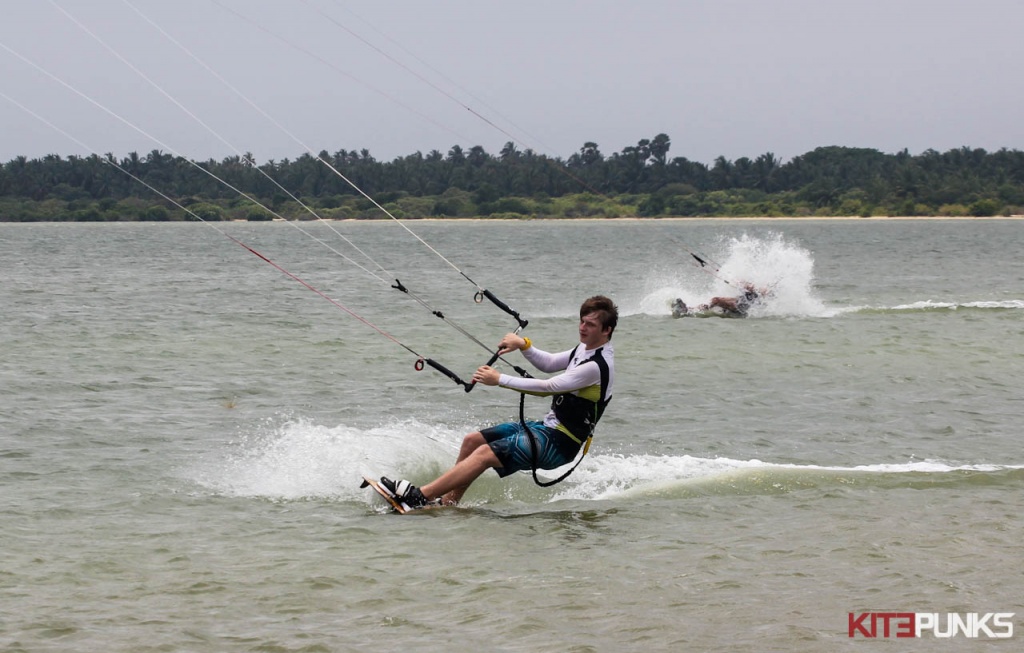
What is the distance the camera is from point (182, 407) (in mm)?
14164

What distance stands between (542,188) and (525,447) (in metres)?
164

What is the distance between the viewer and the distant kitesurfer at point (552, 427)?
908 centimetres

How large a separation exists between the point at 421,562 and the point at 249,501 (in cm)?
218

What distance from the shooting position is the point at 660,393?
15.6m

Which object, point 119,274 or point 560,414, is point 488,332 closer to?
point 560,414

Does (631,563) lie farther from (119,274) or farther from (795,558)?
(119,274)

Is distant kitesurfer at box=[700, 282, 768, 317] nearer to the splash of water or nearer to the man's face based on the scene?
the splash of water

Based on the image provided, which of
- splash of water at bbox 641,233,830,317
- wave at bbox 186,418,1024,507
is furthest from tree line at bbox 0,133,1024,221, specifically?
wave at bbox 186,418,1024,507

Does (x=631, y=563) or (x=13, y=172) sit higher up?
(x=13, y=172)

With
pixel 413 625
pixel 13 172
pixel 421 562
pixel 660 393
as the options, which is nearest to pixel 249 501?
pixel 421 562

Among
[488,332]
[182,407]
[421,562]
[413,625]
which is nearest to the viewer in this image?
[413,625]

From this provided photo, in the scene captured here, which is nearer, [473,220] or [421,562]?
[421,562]

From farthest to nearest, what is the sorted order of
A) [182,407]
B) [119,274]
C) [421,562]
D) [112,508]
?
[119,274] < [182,407] < [112,508] < [421,562]

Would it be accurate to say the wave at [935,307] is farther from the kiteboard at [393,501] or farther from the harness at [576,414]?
the kiteboard at [393,501]
